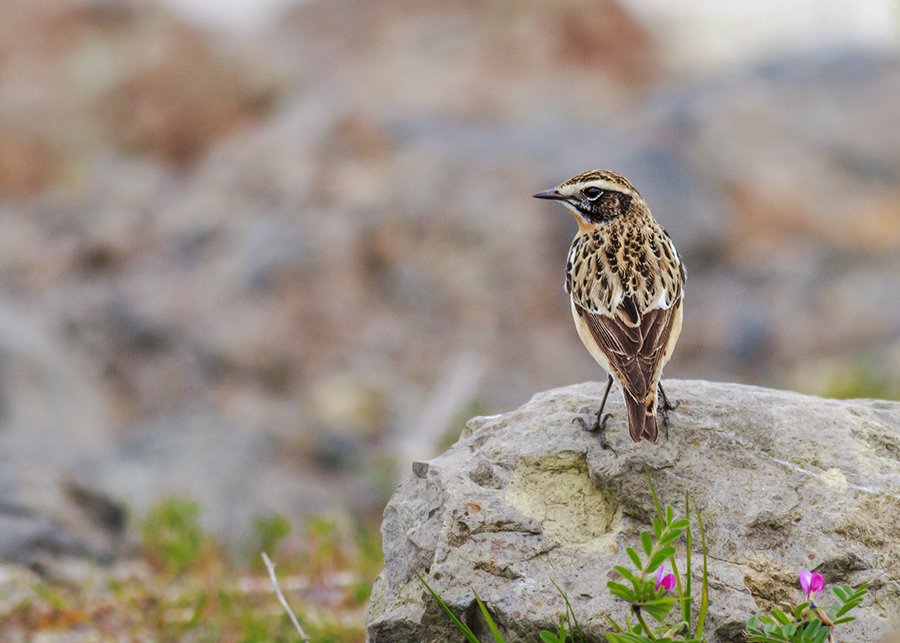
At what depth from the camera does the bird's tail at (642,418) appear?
12.5 feet

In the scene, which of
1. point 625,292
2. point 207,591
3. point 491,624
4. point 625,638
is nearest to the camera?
point 625,638

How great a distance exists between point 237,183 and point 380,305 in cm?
296

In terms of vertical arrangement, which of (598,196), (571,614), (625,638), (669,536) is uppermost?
(598,196)

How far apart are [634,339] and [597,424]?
1.51ft

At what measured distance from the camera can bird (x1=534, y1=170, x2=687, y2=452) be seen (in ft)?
13.5

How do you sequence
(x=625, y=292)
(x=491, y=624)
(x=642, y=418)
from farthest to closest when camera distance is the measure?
(x=625, y=292) → (x=642, y=418) → (x=491, y=624)

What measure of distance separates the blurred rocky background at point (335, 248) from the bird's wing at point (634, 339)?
534 centimetres

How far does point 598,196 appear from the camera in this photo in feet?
17.9

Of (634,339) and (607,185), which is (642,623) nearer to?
(634,339)

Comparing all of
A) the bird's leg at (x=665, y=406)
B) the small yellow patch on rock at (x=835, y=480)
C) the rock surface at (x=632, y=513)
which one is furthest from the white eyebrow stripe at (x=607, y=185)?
the small yellow patch on rock at (x=835, y=480)

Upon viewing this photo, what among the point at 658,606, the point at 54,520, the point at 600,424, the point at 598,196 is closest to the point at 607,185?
the point at 598,196

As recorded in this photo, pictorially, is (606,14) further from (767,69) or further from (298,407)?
(298,407)

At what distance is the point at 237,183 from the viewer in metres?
13.8

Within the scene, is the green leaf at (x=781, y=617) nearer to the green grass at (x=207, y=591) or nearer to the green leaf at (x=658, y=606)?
the green leaf at (x=658, y=606)
